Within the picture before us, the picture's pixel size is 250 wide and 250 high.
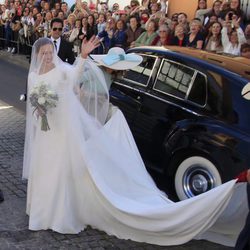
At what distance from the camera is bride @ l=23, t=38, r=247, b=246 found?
457 cm

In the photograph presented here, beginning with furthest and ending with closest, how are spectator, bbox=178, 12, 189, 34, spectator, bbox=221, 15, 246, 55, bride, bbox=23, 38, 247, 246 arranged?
1. spectator, bbox=178, 12, 189, 34
2. spectator, bbox=221, 15, 246, 55
3. bride, bbox=23, 38, 247, 246

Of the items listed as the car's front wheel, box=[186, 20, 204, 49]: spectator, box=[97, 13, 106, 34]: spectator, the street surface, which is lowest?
the street surface

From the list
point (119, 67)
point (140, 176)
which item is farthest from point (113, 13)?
point (140, 176)

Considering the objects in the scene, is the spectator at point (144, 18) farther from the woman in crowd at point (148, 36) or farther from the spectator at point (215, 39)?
the spectator at point (215, 39)

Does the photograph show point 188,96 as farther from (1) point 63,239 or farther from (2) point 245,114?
(1) point 63,239

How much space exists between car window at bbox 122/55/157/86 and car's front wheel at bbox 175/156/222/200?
4.28 feet

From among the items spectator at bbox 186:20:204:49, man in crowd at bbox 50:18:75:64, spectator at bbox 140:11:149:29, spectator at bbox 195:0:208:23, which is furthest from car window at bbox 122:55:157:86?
spectator at bbox 140:11:149:29

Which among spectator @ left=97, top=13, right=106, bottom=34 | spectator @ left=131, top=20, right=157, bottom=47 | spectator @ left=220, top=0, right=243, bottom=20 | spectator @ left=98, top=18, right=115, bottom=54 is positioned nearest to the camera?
spectator @ left=131, top=20, right=157, bottom=47

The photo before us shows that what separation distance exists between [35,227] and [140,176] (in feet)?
3.88

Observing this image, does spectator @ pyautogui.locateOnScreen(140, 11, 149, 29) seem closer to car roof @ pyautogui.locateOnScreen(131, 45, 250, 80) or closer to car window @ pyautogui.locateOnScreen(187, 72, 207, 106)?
car roof @ pyautogui.locateOnScreen(131, 45, 250, 80)

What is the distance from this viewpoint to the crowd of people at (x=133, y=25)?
32.5 feet

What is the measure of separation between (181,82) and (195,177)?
1.18 meters

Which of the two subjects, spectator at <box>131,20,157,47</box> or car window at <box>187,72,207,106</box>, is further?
spectator at <box>131,20,157,47</box>

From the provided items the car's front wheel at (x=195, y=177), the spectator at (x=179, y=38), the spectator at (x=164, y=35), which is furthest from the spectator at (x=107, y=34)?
the car's front wheel at (x=195, y=177)
